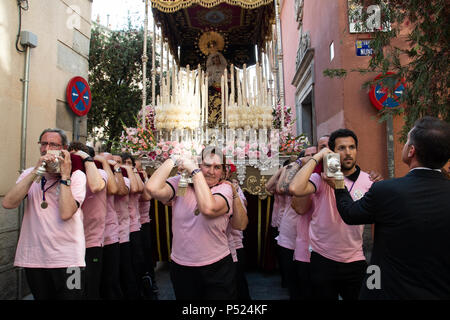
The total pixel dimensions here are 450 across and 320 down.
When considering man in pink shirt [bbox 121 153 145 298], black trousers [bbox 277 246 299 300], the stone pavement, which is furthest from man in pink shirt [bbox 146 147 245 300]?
the stone pavement

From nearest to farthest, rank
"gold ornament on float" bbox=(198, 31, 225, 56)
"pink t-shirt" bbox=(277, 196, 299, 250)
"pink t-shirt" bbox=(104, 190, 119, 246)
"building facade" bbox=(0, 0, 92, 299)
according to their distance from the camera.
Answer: "pink t-shirt" bbox=(104, 190, 119, 246), "pink t-shirt" bbox=(277, 196, 299, 250), "building facade" bbox=(0, 0, 92, 299), "gold ornament on float" bbox=(198, 31, 225, 56)

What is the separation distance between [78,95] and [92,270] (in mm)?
3886

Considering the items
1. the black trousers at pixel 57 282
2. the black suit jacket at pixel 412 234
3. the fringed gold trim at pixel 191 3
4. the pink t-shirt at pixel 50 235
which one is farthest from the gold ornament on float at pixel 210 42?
the black suit jacket at pixel 412 234

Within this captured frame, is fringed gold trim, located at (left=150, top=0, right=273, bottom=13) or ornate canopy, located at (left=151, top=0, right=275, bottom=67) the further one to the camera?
ornate canopy, located at (left=151, top=0, right=275, bottom=67)

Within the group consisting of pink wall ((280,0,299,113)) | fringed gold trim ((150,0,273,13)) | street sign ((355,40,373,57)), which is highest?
pink wall ((280,0,299,113))

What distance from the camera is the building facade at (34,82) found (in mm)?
4449

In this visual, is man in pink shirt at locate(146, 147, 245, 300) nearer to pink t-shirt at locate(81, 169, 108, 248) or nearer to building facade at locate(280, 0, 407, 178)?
pink t-shirt at locate(81, 169, 108, 248)

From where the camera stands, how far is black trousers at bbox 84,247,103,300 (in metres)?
3.17

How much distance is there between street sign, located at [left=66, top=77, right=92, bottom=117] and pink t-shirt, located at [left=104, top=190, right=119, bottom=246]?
2982 mm

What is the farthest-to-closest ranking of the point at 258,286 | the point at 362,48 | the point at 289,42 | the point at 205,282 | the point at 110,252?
the point at 289,42 < the point at 362,48 < the point at 258,286 < the point at 110,252 < the point at 205,282

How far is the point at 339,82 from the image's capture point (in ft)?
24.5

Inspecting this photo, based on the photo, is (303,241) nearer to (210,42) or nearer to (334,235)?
(334,235)

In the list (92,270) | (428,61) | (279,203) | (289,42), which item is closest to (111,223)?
(92,270)

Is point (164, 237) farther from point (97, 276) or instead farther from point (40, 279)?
point (40, 279)
